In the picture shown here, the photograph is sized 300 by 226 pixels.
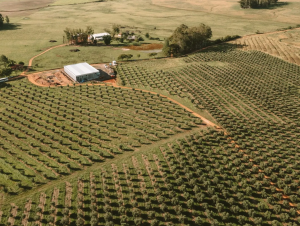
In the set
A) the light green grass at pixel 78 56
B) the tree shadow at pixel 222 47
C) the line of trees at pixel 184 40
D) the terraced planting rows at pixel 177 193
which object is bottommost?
the terraced planting rows at pixel 177 193

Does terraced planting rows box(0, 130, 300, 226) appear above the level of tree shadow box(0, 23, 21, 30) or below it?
below

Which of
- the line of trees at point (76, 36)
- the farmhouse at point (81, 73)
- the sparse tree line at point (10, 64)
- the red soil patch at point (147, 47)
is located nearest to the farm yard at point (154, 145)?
the farmhouse at point (81, 73)

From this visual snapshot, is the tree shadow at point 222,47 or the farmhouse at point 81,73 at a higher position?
the tree shadow at point 222,47

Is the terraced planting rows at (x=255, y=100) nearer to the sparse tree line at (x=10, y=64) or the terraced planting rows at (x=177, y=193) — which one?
the terraced planting rows at (x=177, y=193)

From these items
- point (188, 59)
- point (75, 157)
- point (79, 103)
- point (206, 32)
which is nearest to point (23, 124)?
point (79, 103)

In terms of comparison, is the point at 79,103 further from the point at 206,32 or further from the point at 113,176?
the point at 206,32

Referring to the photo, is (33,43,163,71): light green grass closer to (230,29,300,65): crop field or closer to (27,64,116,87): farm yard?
(27,64,116,87): farm yard

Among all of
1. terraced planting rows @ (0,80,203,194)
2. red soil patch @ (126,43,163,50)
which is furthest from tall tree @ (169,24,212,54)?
terraced planting rows @ (0,80,203,194)
